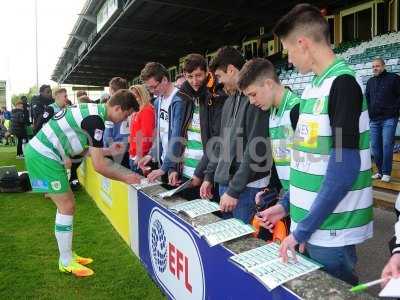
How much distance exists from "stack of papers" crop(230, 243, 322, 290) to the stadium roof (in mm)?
10244

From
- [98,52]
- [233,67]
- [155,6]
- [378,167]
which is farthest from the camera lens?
[98,52]

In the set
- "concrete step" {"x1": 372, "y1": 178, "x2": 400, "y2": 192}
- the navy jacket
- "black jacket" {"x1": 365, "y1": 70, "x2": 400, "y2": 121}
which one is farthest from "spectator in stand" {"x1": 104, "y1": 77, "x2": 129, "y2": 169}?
"black jacket" {"x1": 365, "y1": 70, "x2": 400, "y2": 121}

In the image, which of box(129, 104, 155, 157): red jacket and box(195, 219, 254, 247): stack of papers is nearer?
box(195, 219, 254, 247): stack of papers

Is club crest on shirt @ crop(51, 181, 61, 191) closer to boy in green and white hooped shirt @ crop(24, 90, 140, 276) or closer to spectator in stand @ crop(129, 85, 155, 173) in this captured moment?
boy in green and white hooped shirt @ crop(24, 90, 140, 276)

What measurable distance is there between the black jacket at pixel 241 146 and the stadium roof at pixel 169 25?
9095 mm

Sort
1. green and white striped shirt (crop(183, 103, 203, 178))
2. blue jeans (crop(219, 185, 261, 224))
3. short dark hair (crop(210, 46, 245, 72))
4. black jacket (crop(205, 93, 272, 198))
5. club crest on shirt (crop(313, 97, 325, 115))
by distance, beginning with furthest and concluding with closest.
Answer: green and white striped shirt (crop(183, 103, 203, 178)) < short dark hair (crop(210, 46, 245, 72)) < blue jeans (crop(219, 185, 261, 224)) < black jacket (crop(205, 93, 272, 198)) < club crest on shirt (crop(313, 97, 325, 115))

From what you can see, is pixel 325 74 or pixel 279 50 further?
pixel 279 50

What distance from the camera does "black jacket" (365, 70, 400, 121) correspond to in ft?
20.2

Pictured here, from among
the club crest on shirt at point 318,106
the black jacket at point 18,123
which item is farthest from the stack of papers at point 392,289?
the black jacket at point 18,123

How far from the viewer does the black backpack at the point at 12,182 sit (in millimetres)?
7699

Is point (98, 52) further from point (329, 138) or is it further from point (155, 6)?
point (329, 138)

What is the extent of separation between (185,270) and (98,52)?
2198 centimetres

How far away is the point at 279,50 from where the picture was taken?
14141mm

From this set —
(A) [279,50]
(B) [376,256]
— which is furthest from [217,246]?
(A) [279,50]
